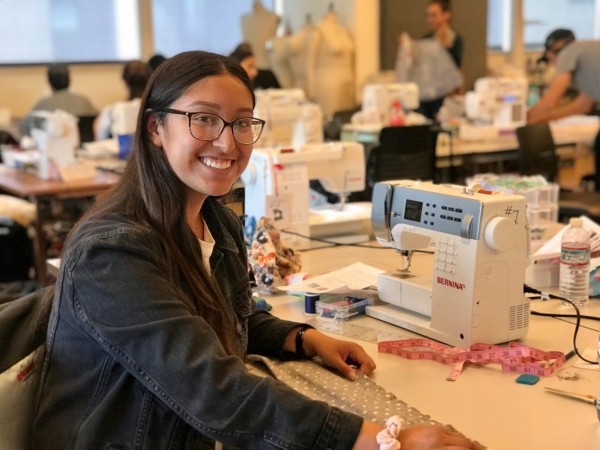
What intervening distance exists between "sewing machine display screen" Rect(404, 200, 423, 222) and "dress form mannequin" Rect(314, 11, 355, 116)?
16.1 ft

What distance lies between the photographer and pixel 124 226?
1.31 metres

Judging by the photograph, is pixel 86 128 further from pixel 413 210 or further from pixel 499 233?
pixel 499 233

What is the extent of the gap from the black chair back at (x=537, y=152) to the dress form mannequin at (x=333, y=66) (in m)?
2.34

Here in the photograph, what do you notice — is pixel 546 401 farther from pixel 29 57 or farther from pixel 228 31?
pixel 228 31

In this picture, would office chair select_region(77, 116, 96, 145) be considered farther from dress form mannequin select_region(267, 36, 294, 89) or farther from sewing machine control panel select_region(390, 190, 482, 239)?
sewing machine control panel select_region(390, 190, 482, 239)

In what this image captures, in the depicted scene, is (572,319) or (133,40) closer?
(572,319)

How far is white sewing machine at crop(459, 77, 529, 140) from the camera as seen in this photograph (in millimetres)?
5277

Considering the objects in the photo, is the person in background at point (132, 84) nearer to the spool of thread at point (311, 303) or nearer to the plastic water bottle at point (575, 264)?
the spool of thread at point (311, 303)

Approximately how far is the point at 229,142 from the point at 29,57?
5580 millimetres

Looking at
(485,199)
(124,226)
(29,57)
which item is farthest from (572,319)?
(29,57)

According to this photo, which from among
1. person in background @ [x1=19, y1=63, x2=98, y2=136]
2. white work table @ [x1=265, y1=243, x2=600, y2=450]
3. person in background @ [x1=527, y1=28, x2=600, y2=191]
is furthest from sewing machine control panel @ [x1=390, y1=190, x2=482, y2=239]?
person in background @ [x1=19, y1=63, x2=98, y2=136]

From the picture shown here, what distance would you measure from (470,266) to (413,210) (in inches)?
9.2

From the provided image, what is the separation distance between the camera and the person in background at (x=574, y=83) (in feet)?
16.6

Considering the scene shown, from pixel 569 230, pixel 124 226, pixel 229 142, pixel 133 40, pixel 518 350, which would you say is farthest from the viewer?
pixel 133 40
